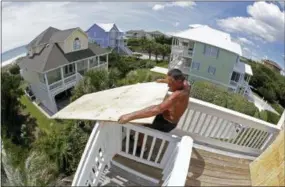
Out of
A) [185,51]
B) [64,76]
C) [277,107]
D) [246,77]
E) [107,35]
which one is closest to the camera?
[64,76]

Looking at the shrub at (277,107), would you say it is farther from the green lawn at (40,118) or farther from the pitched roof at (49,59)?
the green lawn at (40,118)

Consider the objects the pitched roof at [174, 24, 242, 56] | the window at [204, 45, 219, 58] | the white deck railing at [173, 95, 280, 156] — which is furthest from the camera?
the window at [204, 45, 219, 58]

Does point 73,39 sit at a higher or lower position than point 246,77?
higher

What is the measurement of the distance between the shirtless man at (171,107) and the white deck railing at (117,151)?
0.16 meters

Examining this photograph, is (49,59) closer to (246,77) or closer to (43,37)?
(43,37)

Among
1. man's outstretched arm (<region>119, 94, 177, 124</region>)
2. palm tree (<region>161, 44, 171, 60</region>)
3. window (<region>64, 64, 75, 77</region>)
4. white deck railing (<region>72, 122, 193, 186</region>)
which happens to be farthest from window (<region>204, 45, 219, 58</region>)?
man's outstretched arm (<region>119, 94, 177, 124</region>)

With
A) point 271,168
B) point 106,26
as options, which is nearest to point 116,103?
point 271,168

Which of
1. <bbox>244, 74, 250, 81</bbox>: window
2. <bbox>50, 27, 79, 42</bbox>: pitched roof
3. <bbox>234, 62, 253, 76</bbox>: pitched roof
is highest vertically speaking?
<bbox>50, 27, 79, 42</bbox>: pitched roof

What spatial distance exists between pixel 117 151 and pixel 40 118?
800 centimetres

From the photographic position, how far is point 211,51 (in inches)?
559

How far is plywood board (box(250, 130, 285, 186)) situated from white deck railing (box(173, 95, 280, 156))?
41 centimetres

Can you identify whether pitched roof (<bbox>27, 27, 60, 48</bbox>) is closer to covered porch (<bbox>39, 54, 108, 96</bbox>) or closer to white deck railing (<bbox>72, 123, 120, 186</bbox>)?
covered porch (<bbox>39, 54, 108, 96</bbox>)

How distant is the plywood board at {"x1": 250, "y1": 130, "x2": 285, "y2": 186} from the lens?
66.4 inches

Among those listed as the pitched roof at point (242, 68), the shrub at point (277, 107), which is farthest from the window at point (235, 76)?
the shrub at point (277, 107)
